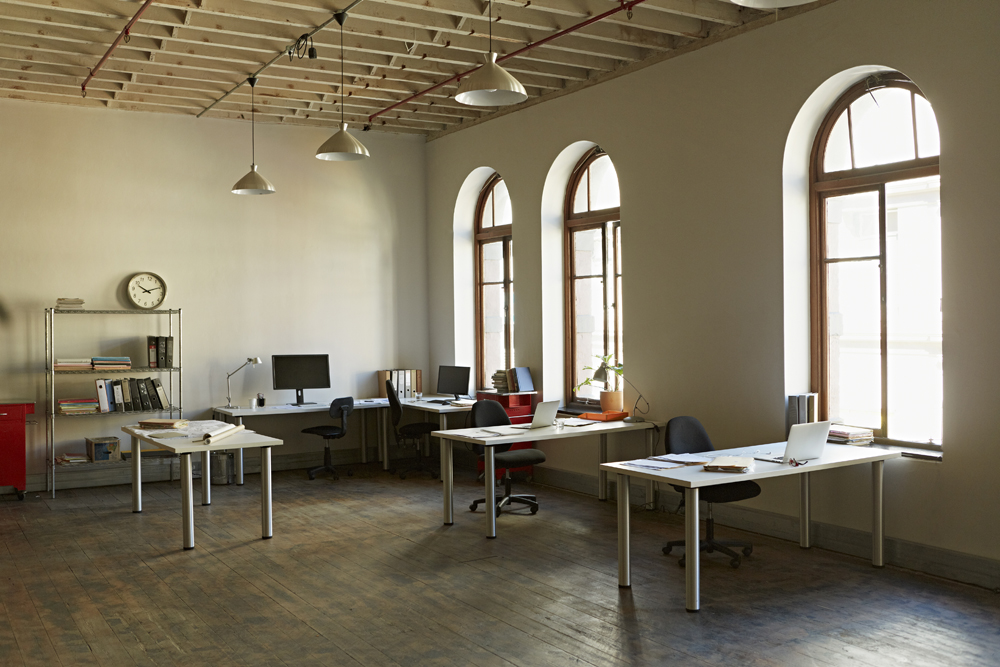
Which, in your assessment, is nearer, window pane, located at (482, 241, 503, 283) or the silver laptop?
the silver laptop

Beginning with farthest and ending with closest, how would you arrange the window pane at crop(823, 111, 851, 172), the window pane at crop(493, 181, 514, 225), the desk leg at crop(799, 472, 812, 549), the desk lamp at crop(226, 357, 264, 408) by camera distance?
the window pane at crop(493, 181, 514, 225) → the desk lamp at crop(226, 357, 264, 408) → the window pane at crop(823, 111, 851, 172) → the desk leg at crop(799, 472, 812, 549)

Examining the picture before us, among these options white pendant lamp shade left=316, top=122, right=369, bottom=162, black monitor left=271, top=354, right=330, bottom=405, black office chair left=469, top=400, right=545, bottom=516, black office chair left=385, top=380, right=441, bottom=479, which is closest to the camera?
white pendant lamp shade left=316, top=122, right=369, bottom=162

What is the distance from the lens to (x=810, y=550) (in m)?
5.73

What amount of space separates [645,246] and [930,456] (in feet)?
9.04

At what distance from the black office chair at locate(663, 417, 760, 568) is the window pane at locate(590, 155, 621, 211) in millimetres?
2669

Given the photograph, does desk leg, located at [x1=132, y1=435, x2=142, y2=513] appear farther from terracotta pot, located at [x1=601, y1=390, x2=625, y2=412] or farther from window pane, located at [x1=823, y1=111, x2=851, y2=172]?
window pane, located at [x1=823, y1=111, x2=851, y2=172]

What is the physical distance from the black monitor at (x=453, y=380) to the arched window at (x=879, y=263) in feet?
13.2

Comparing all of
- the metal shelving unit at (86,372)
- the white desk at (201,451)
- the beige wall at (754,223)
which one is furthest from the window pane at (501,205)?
the white desk at (201,451)

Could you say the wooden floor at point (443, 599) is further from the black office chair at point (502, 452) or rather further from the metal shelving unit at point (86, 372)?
the metal shelving unit at point (86, 372)

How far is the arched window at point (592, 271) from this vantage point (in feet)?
26.0

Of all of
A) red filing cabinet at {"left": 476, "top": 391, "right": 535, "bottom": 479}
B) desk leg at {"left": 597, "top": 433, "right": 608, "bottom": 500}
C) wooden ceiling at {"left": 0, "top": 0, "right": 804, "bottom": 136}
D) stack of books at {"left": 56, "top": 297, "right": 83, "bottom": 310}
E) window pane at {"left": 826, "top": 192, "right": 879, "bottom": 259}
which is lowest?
desk leg at {"left": 597, "top": 433, "right": 608, "bottom": 500}

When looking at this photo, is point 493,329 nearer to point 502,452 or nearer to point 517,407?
point 517,407

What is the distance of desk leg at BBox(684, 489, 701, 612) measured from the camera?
14.9 feet

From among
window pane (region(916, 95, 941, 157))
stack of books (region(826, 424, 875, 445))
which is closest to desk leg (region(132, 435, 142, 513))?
stack of books (region(826, 424, 875, 445))
